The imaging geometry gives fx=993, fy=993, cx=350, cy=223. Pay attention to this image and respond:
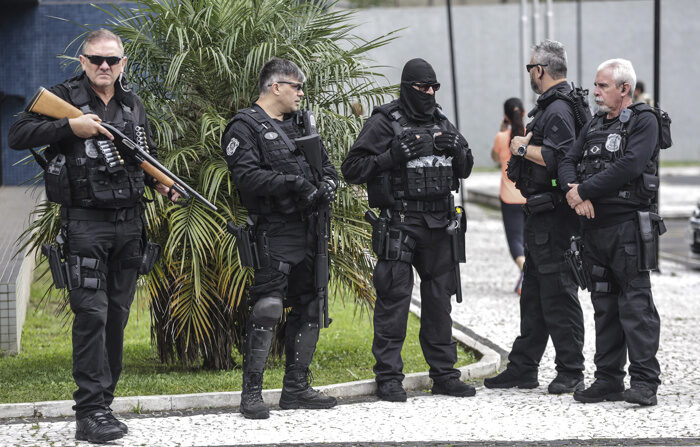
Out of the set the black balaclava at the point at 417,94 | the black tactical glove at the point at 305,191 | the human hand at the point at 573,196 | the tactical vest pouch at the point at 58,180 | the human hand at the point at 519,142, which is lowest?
the human hand at the point at 573,196

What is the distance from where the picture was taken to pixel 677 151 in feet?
132

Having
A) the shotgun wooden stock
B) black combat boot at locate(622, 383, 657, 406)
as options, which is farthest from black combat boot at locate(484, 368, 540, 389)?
the shotgun wooden stock

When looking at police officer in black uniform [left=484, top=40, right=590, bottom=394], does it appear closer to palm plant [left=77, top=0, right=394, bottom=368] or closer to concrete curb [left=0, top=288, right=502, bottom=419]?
concrete curb [left=0, top=288, right=502, bottom=419]

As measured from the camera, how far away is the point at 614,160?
19.4 feet

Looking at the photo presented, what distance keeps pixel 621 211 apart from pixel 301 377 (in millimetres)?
2184

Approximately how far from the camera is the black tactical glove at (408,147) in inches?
239

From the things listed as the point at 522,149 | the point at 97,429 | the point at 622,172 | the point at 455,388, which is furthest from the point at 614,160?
the point at 97,429

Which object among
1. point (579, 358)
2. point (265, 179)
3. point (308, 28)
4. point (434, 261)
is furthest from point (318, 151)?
point (579, 358)

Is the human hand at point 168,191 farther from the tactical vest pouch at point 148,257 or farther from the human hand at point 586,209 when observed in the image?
the human hand at point 586,209

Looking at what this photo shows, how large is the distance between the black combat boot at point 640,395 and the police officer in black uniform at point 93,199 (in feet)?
9.66

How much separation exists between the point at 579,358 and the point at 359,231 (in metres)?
1.72

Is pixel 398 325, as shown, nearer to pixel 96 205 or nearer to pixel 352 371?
pixel 352 371

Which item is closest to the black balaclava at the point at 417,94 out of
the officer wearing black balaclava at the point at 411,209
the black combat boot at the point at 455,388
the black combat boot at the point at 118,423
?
the officer wearing black balaclava at the point at 411,209

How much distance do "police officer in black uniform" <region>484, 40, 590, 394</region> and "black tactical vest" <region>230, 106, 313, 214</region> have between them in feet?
4.85
